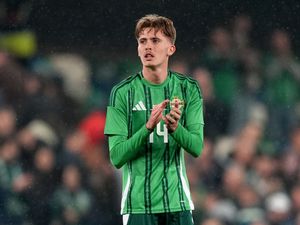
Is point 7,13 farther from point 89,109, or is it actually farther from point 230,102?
point 230,102

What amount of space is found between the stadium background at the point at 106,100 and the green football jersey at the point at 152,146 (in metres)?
3.70

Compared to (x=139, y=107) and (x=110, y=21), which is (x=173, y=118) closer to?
(x=139, y=107)

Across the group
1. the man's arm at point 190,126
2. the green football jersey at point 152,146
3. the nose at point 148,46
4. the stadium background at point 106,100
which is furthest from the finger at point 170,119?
the stadium background at point 106,100

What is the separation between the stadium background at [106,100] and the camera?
24.9ft

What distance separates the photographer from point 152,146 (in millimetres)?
3783

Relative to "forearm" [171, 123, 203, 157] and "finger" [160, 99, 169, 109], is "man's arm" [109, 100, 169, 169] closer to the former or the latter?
"finger" [160, 99, 169, 109]

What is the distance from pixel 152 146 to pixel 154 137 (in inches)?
1.5

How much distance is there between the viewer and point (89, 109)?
7797 mm

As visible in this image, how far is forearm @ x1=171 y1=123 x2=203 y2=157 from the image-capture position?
3689 millimetres

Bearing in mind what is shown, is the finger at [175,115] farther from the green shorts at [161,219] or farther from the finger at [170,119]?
the green shorts at [161,219]

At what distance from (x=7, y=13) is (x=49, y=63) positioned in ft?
1.81

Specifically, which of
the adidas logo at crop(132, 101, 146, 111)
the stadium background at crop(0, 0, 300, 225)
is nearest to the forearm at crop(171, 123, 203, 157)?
the adidas logo at crop(132, 101, 146, 111)

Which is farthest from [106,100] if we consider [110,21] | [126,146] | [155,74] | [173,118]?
[173,118]

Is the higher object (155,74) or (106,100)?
(106,100)
